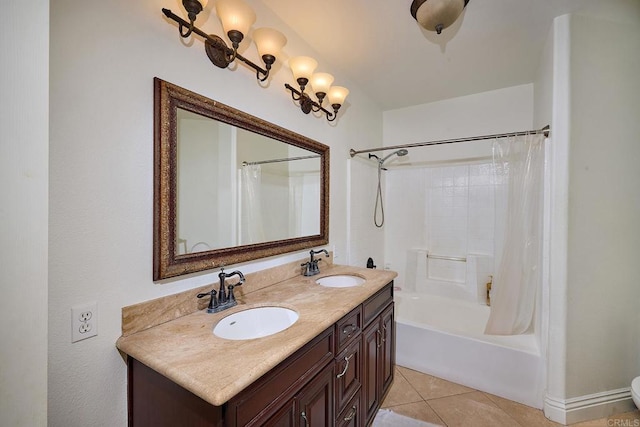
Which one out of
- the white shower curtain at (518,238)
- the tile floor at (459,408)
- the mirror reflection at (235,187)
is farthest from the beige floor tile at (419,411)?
the mirror reflection at (235,187)

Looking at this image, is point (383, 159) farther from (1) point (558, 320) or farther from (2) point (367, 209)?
(1) point (558, 320)

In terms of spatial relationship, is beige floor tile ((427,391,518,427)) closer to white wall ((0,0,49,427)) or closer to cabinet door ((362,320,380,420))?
cabinet door ((362,320,380,420))

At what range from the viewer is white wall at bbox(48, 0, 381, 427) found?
0.78 metres

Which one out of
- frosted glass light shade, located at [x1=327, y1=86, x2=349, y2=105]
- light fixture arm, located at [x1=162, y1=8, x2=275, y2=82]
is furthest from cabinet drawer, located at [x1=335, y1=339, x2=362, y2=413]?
frosted glass light shade, located at [x1=327, y1=86, x2=349, y2=105]

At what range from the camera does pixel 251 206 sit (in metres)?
1.45

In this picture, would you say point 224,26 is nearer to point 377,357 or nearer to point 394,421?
point 377,357

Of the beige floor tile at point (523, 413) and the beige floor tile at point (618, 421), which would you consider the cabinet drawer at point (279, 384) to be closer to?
the beige floor tile at point (523, 413)

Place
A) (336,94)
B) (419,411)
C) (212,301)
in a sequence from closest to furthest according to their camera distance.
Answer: (212,301) < (419,411) < (336,94)

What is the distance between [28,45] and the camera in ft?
1.71

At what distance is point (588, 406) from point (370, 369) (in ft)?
4.65

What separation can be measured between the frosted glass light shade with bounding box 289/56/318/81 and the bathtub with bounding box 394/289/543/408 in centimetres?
200

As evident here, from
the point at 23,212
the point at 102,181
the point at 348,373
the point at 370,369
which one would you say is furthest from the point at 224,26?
the point at 370,369

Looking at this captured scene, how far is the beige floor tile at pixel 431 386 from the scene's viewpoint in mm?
1892

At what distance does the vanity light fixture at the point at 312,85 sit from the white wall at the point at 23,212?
1.16m
